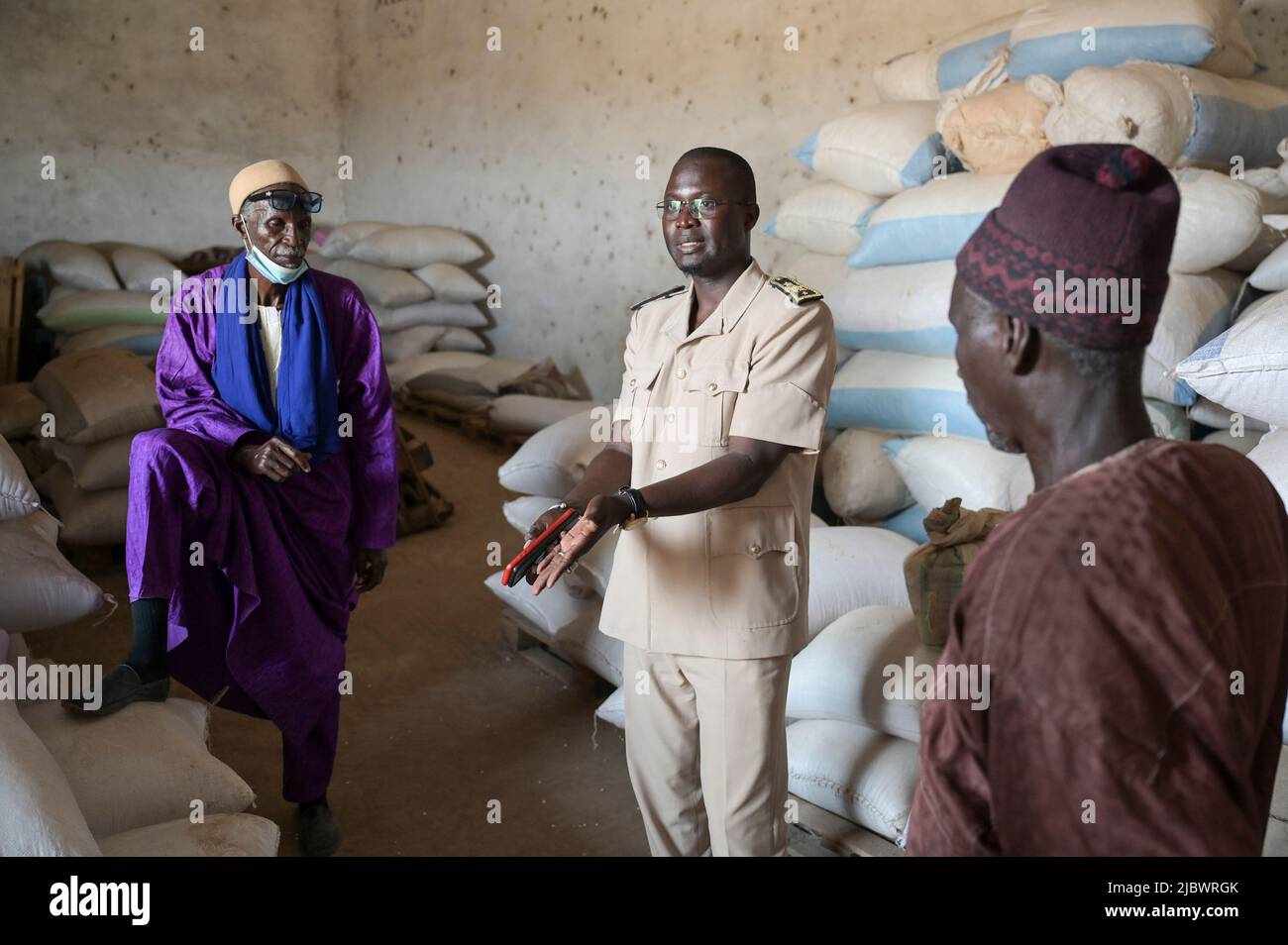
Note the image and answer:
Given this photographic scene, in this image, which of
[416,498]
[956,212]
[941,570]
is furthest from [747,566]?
[416,498]

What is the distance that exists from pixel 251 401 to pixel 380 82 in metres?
6.48

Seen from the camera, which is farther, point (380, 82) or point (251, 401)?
point (380, 82)

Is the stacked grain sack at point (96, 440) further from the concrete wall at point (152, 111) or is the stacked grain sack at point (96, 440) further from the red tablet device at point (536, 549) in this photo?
the concrete wall at point (152, 111)

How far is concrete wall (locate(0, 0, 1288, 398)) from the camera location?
5.18 metres

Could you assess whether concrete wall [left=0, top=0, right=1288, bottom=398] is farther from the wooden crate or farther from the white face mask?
the white face mask

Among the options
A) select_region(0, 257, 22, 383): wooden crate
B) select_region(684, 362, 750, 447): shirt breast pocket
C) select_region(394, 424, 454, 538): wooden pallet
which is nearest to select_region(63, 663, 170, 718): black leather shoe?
select_region(684, 362, 750, 447): shirt breast pocket

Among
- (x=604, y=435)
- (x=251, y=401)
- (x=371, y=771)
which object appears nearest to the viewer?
(x=251, y=401)

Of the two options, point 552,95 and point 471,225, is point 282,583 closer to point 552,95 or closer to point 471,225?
point 552,95

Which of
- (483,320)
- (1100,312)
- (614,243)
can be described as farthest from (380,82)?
(1100,312)

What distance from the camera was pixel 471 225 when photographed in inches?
294

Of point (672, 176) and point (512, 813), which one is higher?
point (672, 176)

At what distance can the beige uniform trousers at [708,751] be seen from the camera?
202cm

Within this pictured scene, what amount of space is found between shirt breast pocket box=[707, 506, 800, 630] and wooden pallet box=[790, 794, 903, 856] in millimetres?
671

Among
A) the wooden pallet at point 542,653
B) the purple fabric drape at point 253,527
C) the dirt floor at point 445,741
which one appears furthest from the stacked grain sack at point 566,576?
the purple fabric drape at point 253,527
